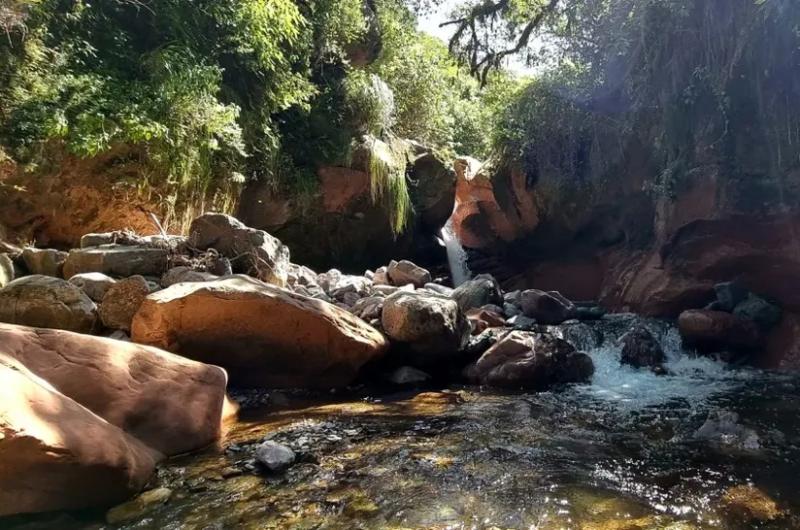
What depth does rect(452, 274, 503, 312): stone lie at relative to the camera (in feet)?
28.1

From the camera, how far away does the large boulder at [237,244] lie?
21.0 ft

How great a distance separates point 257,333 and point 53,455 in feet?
8.47

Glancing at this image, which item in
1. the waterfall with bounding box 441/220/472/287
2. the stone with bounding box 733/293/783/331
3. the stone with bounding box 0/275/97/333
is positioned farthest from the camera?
the waterfall with bounding box 441/220/472/287

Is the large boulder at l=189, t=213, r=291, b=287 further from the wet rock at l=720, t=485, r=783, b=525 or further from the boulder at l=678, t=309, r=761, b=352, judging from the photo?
the boulder at l=678, t=309, r=761, b=352

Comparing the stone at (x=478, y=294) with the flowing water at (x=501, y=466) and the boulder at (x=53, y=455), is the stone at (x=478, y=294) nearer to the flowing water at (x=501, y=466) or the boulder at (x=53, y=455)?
the flowing water at (x=501, y=466)

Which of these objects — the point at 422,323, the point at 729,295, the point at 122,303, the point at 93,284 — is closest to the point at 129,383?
the point at 122,303

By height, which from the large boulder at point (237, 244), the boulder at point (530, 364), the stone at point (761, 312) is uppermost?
the large boulder at point (237, 244)

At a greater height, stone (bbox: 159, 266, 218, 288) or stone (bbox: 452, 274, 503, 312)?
stone (bbox: 159, 266, 218, 288)

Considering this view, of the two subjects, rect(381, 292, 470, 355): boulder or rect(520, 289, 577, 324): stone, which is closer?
rect(381, 292, 470, 355): boulder

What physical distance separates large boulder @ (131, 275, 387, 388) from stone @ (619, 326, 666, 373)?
3208mm

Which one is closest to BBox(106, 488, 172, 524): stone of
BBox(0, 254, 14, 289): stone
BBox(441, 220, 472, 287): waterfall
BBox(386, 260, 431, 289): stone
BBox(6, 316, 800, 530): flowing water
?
BBox(6, 316, 800, 530): flowing water

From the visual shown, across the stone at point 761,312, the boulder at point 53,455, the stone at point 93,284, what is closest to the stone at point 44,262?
the stone at point 93,284

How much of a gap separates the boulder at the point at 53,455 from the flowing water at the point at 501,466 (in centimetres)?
16

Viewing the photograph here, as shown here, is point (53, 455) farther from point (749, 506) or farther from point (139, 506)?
point (749, 506)
